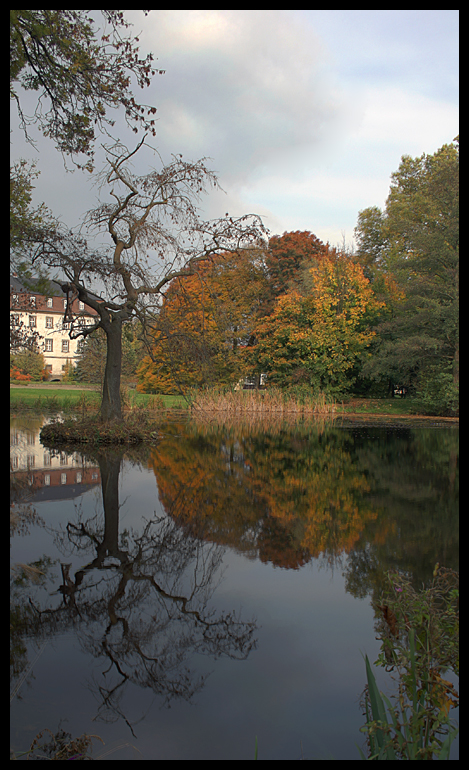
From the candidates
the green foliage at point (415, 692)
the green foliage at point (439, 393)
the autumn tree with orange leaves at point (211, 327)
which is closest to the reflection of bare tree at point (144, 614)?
the green foliage at point (415, 692)

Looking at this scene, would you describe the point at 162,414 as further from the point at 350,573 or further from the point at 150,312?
the point at 350,573

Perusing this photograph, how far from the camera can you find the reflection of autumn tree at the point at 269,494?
5.72 m

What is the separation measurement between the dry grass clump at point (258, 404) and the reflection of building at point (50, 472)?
961 cm

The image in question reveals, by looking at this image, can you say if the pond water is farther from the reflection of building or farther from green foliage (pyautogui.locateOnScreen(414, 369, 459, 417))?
green foliage (pyautogui.locateOnScreen(414, 369, 459, 417))

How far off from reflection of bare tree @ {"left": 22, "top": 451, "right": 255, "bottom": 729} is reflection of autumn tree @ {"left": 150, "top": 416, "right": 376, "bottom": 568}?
0.79m

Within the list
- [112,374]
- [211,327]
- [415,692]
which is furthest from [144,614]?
[211,327]

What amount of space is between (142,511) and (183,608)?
301 centimetres

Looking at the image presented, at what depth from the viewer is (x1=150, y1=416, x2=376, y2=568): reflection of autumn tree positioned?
572 centimetres

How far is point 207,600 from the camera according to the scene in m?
4.11

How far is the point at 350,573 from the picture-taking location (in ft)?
15.6

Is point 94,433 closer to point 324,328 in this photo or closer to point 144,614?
point 144,614

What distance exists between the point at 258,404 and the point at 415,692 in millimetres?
21183

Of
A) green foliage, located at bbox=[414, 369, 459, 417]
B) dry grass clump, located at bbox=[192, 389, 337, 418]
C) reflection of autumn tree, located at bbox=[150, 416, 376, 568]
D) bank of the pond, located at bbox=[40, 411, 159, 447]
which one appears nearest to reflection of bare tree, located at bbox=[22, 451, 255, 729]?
reflection of autumn tree, located at bbox=[150, 416, 376, 568]
